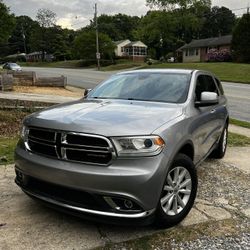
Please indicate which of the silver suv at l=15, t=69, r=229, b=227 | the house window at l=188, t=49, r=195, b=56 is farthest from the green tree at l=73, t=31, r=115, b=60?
the silver suv at l=15, t=69, r=229, b=227

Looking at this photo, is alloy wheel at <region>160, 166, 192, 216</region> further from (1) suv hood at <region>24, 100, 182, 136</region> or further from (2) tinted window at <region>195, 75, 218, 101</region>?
(2) tinted window at <region>195, 75, 218, 101</region>

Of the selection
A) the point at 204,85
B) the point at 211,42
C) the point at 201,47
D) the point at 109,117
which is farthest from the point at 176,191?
the point at 201,47

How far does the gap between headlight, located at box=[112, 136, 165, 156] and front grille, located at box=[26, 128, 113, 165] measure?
3.6 inches

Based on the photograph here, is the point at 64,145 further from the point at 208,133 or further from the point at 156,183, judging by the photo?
the point at 208,133

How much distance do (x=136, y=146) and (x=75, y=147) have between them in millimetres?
582

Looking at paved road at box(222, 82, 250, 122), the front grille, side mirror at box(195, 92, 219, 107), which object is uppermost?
side mirror at box(195, 92, 219, 107)

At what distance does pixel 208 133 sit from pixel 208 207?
121cm

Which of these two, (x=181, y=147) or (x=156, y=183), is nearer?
(x=156, y=183)

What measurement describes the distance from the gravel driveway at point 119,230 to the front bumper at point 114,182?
0.33m

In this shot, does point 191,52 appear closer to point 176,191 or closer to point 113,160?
point 176,191

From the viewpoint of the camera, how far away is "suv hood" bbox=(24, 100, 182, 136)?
3.64 metres

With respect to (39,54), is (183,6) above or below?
above

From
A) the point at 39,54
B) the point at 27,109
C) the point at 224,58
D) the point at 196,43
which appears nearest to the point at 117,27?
the point at 39,54

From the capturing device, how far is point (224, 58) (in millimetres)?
53094
